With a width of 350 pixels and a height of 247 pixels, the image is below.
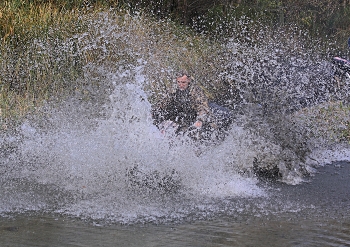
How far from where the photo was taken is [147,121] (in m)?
7.52

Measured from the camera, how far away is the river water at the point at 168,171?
511cm

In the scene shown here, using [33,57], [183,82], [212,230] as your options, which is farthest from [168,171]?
[33,57]

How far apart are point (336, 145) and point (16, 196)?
5.51 m

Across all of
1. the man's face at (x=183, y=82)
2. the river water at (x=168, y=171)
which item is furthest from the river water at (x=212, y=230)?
the man's face at (x=183, y=82)

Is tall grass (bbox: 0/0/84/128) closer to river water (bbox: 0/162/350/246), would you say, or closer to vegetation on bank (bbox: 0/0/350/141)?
vegetation on bank (bbox: 0/0/350/141)

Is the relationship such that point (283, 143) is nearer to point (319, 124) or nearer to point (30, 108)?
point (319, 124)

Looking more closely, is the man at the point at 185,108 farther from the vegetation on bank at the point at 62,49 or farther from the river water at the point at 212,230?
the vegetation on bank at the point at 62,49

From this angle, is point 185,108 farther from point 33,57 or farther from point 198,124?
point 33,57

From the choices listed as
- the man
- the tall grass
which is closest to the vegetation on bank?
the tall grass

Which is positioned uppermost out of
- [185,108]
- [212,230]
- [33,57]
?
[33,57]

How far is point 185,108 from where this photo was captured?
25.5ft

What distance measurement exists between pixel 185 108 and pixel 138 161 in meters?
1.18

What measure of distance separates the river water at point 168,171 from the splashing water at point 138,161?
0.6 inches

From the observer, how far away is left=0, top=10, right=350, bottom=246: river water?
201 inches
